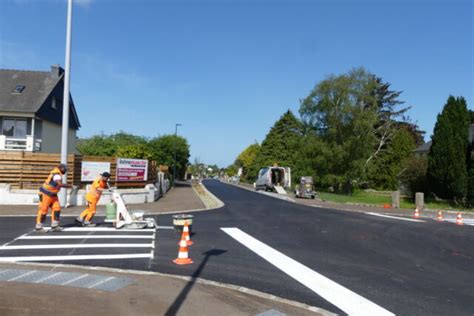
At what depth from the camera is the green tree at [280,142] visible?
221 ft

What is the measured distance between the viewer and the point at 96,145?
4619 centimetres

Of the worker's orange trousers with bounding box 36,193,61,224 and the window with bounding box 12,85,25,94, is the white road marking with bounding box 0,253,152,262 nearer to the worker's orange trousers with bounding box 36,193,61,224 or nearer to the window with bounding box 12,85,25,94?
the worker's orange trousers with bounding box 36,193,61,224

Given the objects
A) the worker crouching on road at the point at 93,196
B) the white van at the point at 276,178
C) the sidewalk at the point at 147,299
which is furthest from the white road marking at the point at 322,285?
the white van at the point at 276,178

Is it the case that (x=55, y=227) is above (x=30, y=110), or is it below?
below

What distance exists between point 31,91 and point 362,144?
107 feet

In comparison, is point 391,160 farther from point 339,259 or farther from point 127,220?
point 339,259

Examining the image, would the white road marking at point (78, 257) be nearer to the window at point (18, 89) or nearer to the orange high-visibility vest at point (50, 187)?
the orange high-visibility vest at point (50, 187)

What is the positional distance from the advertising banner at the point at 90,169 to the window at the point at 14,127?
38.2 feet

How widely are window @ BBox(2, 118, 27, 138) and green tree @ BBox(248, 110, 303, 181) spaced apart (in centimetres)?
4301

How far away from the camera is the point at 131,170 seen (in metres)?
22.4

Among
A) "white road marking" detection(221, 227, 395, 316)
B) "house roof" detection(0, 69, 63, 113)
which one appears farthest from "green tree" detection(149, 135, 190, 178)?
"white road marking" detection(221, 227, 395, 316)

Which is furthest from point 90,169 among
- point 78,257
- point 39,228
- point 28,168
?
point 78,257

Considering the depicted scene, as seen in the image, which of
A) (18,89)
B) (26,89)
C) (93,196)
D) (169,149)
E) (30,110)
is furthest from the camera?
(169,149)

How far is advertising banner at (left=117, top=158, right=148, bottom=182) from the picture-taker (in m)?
21.6
